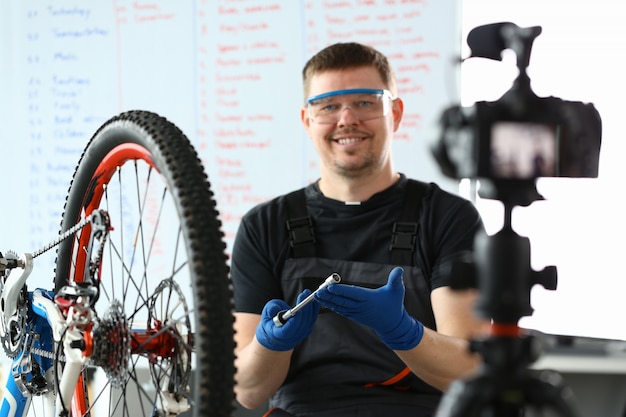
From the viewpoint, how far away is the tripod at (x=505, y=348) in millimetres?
603

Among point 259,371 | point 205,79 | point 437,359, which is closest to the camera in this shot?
point 437,359

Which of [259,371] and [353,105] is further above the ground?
[353,105]

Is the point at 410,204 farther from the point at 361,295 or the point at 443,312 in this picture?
the point at 361,295

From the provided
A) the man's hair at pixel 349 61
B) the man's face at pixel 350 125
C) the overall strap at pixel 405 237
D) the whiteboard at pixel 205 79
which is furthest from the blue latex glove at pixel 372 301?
the whiteboard at pixel 205 79

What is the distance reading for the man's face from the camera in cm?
177

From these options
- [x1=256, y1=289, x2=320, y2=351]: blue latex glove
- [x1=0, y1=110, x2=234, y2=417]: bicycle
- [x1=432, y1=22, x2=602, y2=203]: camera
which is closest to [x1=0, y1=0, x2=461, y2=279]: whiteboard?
[x1=256, y1=289, x2=320, y2=351]: blue latex glove

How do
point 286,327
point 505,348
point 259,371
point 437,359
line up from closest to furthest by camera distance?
point 505,348
point 286,327
point 437,359
point 259,371

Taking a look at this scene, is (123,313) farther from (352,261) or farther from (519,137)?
(352,261)

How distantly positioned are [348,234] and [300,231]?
106 mm

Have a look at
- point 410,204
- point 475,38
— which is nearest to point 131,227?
point 410,204

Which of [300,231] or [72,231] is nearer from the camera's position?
[72,231]

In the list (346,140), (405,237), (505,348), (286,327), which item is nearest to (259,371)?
(286,327)

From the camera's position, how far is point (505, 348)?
610mm

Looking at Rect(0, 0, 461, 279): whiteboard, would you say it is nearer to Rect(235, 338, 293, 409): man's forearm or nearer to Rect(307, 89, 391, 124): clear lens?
Rect(307, 89, 391, 124): clear lens
